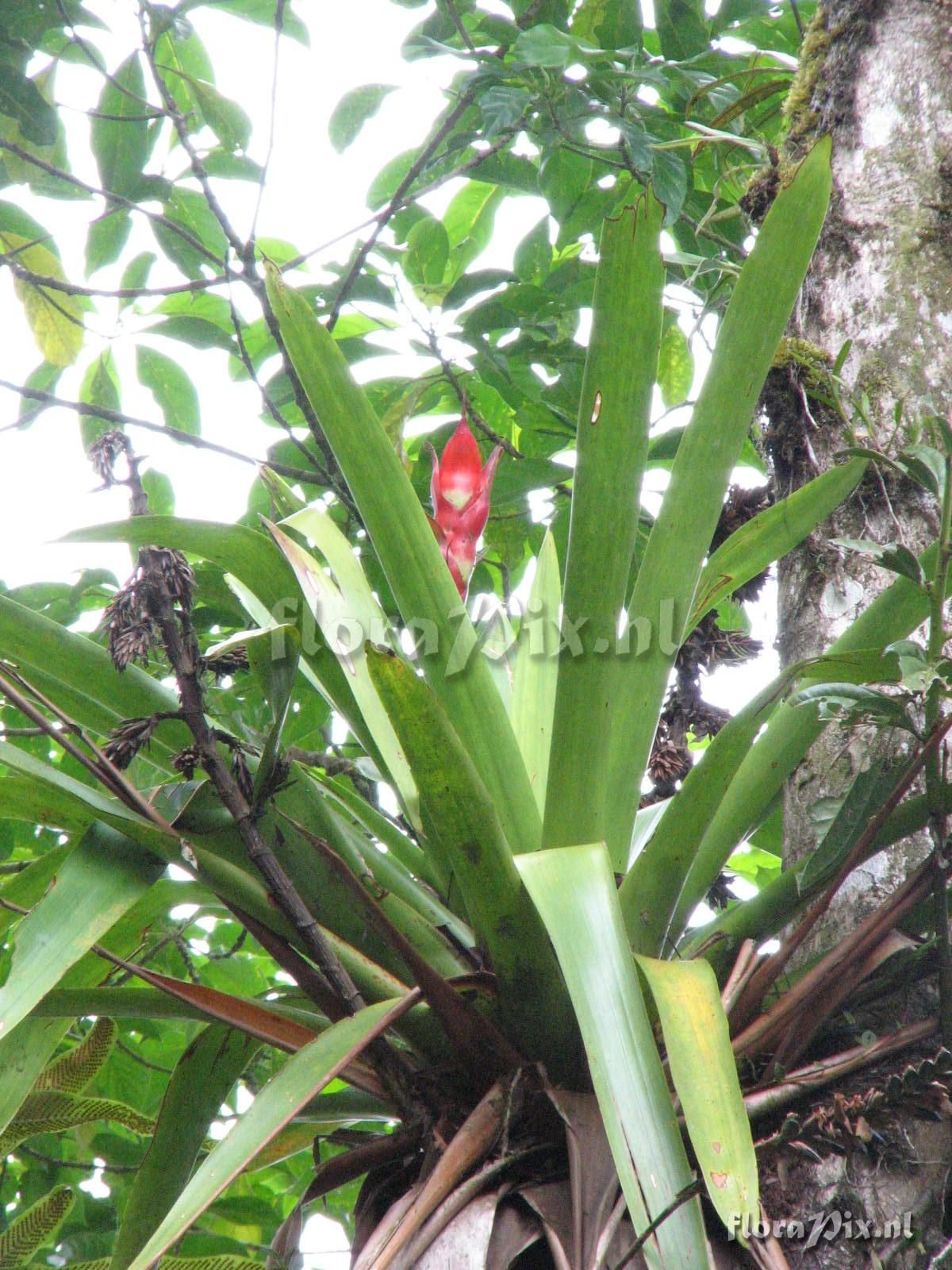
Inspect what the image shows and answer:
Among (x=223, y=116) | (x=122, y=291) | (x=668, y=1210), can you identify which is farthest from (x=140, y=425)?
(x=668, y=1210)

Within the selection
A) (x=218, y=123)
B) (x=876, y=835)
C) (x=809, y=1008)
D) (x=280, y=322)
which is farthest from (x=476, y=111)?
(x=809, y=1008)

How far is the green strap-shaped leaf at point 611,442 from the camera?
74 cm

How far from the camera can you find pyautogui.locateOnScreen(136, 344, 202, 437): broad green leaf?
1922 millimetres

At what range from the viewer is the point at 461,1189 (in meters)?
0.67

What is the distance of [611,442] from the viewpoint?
747mm

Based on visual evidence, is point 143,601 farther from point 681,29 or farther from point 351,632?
point 681,29

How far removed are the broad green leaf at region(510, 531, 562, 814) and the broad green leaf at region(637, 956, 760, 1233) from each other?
35 centimetres

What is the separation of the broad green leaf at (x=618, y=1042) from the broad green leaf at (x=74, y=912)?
30 cm

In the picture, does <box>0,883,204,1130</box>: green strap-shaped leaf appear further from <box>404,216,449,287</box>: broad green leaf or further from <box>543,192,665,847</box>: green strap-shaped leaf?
<box>404,216,449,287</box>: broad green leaf

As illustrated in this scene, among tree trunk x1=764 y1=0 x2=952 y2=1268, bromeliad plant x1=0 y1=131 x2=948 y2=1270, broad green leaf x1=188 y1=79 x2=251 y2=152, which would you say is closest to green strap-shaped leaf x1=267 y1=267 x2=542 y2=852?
bromeliad plant x1=0 y1=131 x2=948 y2=1270

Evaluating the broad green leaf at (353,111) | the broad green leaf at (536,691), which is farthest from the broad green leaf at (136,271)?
the broad green leaf at (536,691)

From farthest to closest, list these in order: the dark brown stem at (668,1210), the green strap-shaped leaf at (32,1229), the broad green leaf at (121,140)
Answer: the broad green leaf at (121,140) < the green strap-shaped leaf at (32,1229) < the dark brown stem at (668,1210)

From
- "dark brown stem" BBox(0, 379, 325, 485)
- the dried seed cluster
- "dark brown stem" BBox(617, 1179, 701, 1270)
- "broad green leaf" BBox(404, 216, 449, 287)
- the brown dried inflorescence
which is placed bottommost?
"dark brown stem" BBox(617, 1179, 701, 1270)

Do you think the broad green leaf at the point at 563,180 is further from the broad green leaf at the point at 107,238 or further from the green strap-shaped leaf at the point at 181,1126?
the green strap-shaped leaf at the point at 181,1126
